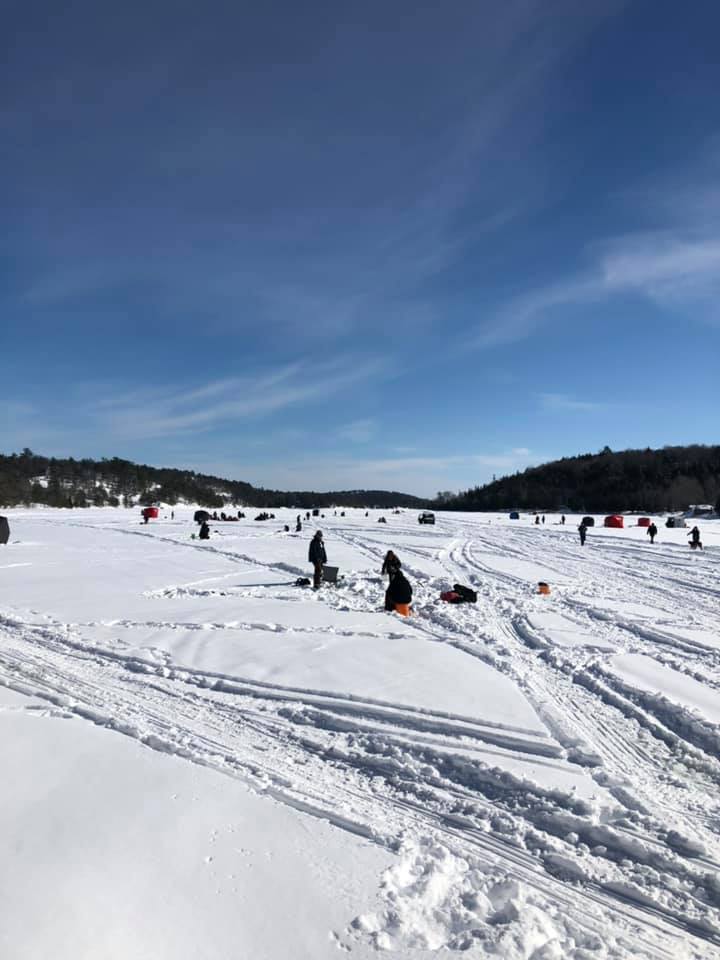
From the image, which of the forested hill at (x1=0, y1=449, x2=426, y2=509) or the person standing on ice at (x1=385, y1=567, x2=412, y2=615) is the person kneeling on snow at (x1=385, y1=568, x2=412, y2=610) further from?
the forested hill at (x1=0, y1=449, x2=426, y2=509)

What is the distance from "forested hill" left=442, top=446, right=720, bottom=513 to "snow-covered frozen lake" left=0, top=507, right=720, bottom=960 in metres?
102

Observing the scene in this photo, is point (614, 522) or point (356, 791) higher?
point (614, 522)

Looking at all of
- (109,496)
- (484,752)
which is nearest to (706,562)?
(484,752)

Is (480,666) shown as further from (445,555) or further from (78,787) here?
(445,555)

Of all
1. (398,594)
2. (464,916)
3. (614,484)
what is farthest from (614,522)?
(614,484)

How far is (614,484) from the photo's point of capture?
13538 centimetres

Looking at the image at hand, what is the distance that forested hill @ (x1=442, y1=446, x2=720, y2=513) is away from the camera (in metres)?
116

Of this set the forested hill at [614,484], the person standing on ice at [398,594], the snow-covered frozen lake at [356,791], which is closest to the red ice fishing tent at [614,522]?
the snow-covered frozen lake at [356,791]

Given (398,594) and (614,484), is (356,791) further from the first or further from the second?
(614,484)

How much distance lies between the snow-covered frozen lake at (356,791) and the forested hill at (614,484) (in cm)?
10169

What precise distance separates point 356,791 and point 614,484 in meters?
144

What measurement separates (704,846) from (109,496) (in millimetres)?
122643

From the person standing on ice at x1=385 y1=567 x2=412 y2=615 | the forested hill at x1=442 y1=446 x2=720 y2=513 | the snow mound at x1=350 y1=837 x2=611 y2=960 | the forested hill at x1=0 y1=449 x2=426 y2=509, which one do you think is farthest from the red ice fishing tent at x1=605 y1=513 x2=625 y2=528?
the forested hill at x1=0 y1=449 x2=426 y2=509

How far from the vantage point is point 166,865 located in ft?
10.9
